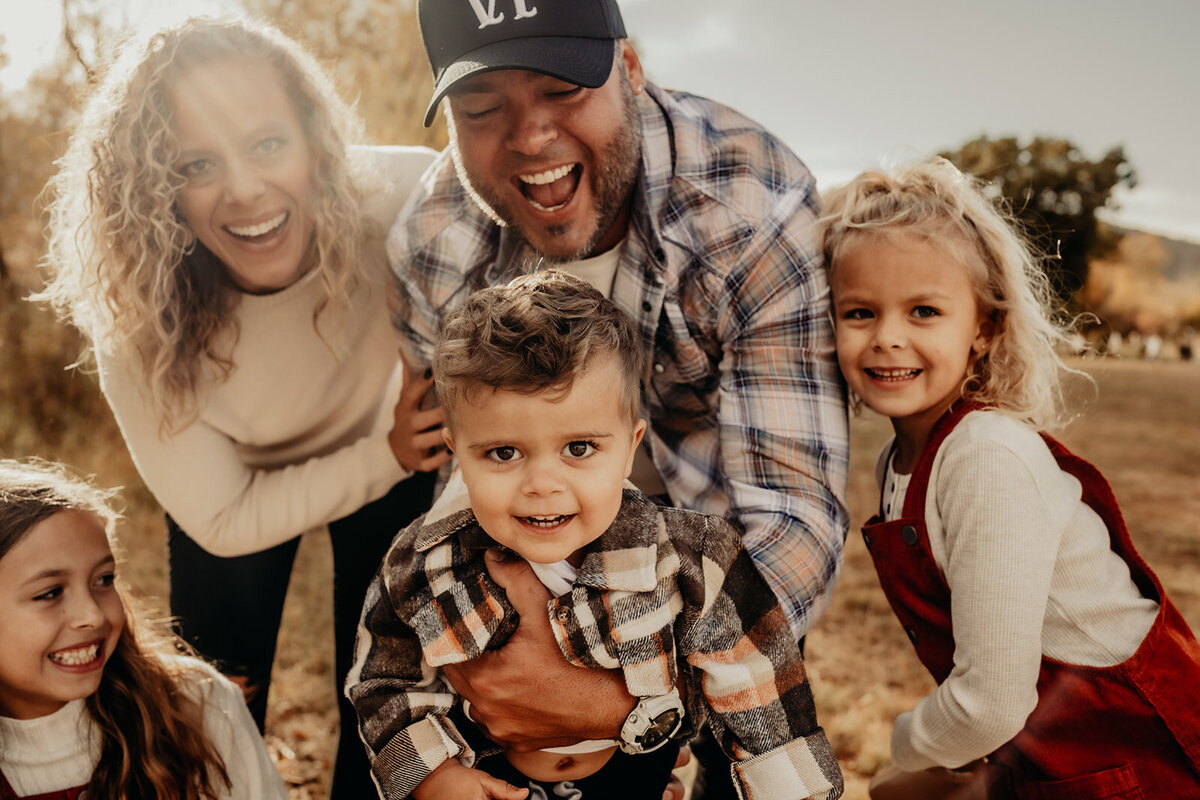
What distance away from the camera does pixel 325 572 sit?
203 inches

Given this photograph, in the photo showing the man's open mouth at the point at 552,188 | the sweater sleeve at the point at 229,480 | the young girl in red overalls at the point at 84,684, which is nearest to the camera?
the young girl in red overalls at the point at 84,684

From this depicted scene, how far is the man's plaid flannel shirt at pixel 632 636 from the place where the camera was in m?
1.64

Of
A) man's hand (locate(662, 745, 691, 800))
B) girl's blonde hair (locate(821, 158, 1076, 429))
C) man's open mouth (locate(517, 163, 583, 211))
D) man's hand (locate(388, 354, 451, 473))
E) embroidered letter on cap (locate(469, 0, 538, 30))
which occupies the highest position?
A: embroidered letter on cap (locate(469, 0, 538, 30))

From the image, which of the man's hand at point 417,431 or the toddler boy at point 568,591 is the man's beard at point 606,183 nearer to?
the man's hand at point 417,431

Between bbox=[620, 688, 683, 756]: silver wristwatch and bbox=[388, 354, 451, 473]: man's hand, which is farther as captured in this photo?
bbox=[388, 354, 451, 473]: man's hand

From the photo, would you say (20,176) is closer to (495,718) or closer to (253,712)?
(253,712)

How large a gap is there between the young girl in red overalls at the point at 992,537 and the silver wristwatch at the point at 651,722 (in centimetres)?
59

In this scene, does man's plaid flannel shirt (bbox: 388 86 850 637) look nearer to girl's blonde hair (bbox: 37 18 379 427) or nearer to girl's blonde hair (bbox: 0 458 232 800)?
girl's blonde hair (bbox: 37 18 379 427)

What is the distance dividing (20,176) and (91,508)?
5.38 meters

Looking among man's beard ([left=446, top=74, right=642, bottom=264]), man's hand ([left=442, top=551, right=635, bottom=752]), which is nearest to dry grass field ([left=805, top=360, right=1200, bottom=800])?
man's beard ([left=446, top=74, right=642, bottom=264])

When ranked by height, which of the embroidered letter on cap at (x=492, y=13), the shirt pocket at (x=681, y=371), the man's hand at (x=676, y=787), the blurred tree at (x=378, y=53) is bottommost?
the man's hand at (x=676, y=787)

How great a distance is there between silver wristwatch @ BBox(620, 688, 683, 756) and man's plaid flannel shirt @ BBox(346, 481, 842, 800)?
0.09ft

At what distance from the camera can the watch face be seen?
5.62 ft

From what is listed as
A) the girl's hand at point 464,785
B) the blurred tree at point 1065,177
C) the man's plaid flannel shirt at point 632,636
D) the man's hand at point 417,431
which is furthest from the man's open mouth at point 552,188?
the blurred tree at point 1065,177
